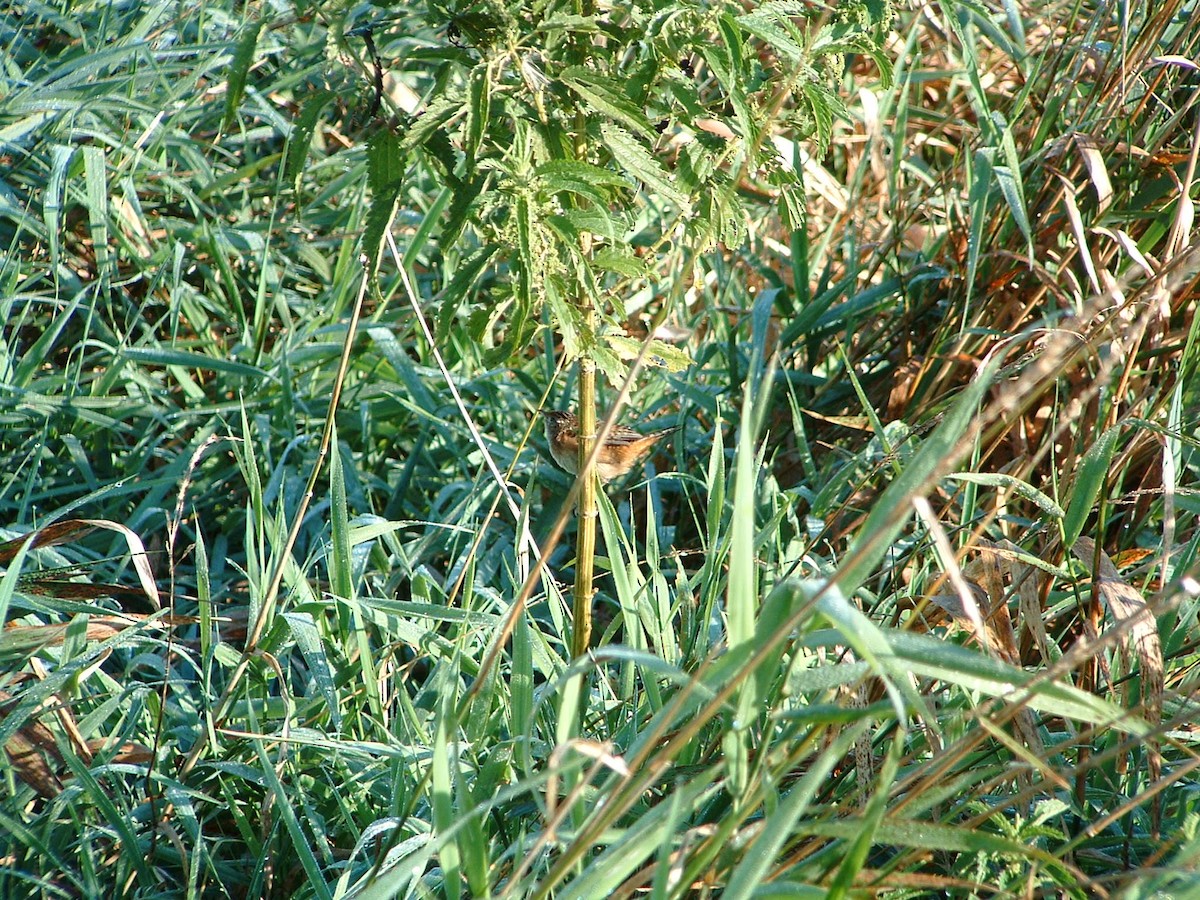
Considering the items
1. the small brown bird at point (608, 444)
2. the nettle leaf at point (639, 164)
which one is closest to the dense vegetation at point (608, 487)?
the nettle leaf at point (639, 164)

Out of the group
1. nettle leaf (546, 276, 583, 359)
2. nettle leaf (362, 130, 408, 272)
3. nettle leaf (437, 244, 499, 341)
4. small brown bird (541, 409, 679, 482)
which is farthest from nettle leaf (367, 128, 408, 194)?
small brown bird (541, 409, 679, 482)

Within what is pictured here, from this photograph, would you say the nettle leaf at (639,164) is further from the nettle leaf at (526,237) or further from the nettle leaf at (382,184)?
the nettle leaf at (382,184)

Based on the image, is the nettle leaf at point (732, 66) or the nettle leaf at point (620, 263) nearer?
the nettle leaf at point (732, 66)

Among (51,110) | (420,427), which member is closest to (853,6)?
(420,427)

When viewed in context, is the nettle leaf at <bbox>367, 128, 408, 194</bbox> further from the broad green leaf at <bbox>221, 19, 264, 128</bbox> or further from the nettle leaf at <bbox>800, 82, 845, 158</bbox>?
the nettle leaf at <bbox>800, 82, 845, 158</bbox>

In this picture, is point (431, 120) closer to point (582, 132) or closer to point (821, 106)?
point (582, 132)

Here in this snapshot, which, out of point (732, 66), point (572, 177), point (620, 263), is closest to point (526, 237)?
point (572, 177)

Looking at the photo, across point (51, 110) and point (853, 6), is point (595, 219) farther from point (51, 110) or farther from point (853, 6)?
point (51, 110)
